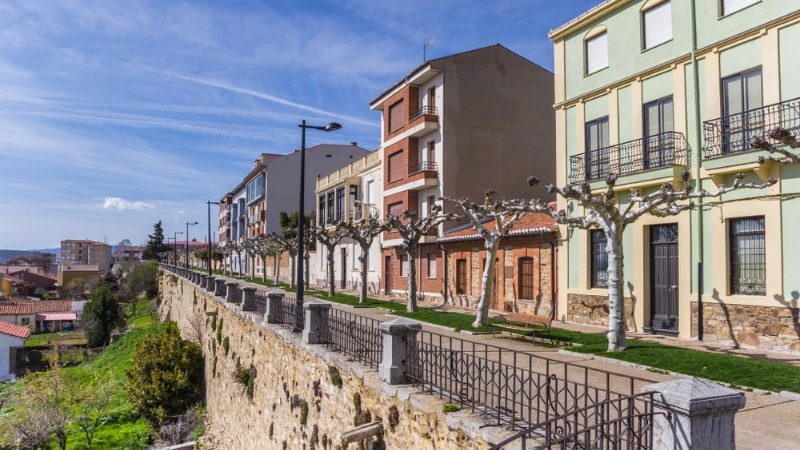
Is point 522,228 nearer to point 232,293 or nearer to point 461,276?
point 461,276

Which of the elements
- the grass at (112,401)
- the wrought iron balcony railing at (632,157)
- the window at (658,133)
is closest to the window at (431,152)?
the wrought iron balcony railing at (632,157)

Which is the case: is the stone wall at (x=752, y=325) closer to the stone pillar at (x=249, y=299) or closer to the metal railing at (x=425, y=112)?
the stone pillar at (x=249, y=299)

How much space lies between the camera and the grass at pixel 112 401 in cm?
2061

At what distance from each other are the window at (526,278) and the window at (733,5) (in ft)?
30.9

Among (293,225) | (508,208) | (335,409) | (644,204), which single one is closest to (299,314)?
(335,409)

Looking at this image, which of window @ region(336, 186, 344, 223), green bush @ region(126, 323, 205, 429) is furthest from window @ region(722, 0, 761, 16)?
window @ region(336, 186, 344, 223)

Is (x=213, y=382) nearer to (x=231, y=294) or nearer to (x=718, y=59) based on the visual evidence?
(x=231, y=294)

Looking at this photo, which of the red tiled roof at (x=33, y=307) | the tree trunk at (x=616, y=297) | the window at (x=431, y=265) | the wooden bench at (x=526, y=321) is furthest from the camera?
the red tiled roof at (x=33, y=307)

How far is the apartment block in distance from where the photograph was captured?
84.4 ft

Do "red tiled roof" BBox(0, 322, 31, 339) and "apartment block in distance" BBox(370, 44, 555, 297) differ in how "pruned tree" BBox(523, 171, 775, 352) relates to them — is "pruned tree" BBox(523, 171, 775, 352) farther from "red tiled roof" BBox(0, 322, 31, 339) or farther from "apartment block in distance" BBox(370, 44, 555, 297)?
"red tiled roof" BBox(0, 322, 31, 339)

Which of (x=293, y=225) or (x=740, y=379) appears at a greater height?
(x=293, y=225)

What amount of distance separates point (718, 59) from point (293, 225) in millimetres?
35778

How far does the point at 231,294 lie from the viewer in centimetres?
1981

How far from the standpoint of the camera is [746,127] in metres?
12.4
